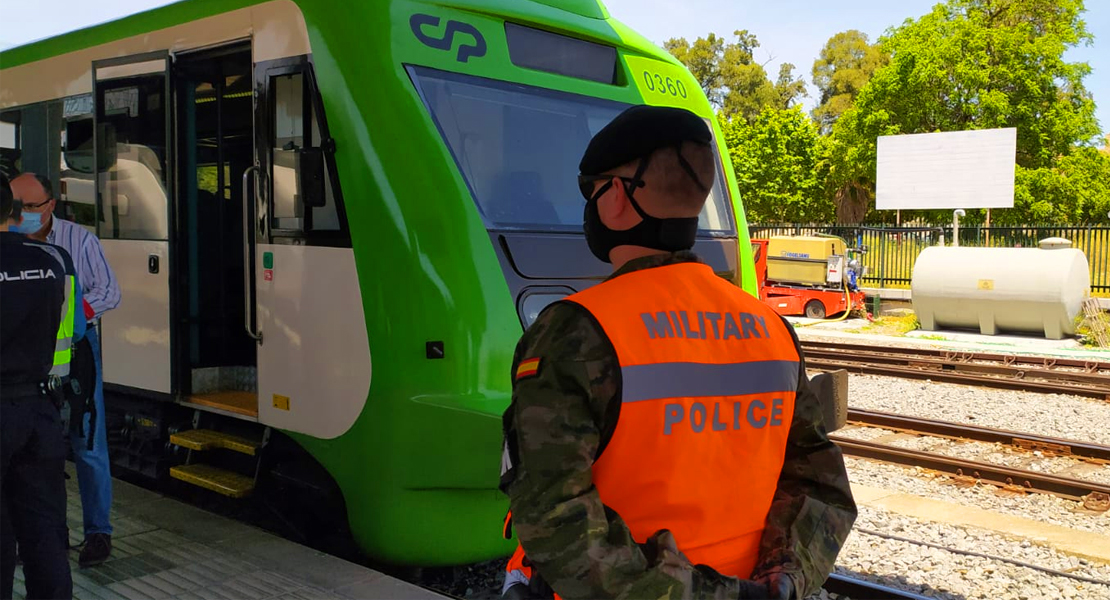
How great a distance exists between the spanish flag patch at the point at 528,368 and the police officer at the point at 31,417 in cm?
276

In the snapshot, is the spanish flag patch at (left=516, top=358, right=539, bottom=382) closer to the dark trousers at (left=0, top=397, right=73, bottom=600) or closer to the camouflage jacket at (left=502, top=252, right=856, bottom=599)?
the camouflage jacket at (left=502, top=252, right=856, bottom=599)

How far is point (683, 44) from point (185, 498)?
5983cm

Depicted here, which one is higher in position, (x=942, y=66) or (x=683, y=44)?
(x=683, y=44)

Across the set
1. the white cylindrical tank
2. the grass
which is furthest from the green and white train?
the grass

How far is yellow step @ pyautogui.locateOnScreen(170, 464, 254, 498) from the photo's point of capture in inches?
207

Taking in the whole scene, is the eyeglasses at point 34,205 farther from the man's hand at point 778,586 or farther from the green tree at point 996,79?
the green tree at point 996,79

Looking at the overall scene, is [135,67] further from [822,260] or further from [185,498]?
[822,260]

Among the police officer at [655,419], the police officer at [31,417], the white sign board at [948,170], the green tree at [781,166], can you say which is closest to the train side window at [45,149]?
the police officer at [31,417]

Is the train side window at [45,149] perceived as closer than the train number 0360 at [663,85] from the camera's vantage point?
No

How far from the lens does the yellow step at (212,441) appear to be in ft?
17.6

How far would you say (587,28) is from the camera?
5.52 m

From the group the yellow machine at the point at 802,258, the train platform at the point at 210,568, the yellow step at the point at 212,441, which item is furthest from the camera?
the yellow machine at the point at 802,258

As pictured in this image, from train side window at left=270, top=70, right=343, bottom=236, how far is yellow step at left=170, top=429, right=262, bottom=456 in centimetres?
126

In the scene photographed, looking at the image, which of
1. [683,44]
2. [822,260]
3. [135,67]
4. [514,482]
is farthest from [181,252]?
[683,44]
